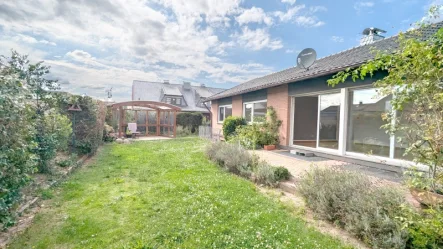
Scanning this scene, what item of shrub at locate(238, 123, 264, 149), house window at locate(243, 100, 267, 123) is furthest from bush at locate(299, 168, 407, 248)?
house window at locate(243, 100, 267, 123)

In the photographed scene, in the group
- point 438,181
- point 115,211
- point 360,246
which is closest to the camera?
point 438,181

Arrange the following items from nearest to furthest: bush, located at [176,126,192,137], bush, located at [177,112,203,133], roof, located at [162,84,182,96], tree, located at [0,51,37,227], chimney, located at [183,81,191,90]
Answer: tree, located at [0,51,37,227]
bush, located at [176,126,192,137]
bush, located at [177,112,203,133]
roof, located at [162,84,182,96]
chimney, located at [183,81,191,90]

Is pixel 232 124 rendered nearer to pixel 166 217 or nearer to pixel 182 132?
pixel 182 132

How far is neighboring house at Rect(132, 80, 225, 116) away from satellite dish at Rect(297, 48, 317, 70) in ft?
61.3

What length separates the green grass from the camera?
115 inches

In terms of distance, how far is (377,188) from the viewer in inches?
129

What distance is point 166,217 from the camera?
3.60 m

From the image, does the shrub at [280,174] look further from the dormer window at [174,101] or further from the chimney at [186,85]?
the chimney at [186,85]

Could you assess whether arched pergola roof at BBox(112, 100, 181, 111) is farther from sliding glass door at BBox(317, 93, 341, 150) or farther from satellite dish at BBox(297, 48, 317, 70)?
sliding glass door at BBox(317, 93, 341, 150)

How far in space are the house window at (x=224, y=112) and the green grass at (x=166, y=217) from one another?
385 inches

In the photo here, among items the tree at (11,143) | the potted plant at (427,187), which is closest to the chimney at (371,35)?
the potted plant at (427,187)

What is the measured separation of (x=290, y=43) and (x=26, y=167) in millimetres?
13279

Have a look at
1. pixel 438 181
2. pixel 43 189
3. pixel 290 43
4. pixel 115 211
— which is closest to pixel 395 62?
pixel 438 181

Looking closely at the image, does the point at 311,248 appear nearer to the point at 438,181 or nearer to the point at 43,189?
the point at 438,181
